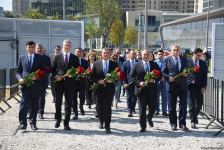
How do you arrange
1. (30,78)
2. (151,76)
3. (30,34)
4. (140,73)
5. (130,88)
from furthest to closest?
(30,34)
(130,88)
(140,73)
(151,76)
(30,78)

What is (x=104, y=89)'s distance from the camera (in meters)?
10.2

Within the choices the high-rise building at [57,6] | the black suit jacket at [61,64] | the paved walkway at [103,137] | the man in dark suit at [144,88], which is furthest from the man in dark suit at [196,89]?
the high-rise building at [57,6]

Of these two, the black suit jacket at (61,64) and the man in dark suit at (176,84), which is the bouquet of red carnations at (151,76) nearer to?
the man in dark suit at (176,84)

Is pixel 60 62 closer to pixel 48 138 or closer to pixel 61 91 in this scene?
pixel 61 91

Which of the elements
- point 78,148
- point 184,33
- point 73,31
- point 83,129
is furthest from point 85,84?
point 184,33

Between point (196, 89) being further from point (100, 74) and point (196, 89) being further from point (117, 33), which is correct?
point (117, 33)

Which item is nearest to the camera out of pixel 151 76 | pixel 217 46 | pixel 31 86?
pixel 151 76

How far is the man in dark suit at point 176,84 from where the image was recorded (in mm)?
10359

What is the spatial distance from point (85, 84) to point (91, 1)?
39050 mm

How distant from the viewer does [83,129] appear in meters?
10.6

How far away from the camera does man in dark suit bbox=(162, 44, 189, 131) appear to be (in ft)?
34.0

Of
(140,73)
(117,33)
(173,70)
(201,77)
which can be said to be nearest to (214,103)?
(201,77)

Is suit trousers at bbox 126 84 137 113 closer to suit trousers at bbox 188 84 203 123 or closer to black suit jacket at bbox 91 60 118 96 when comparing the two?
suit trousers at bbox 188 84 203 123

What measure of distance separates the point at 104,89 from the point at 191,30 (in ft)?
240
